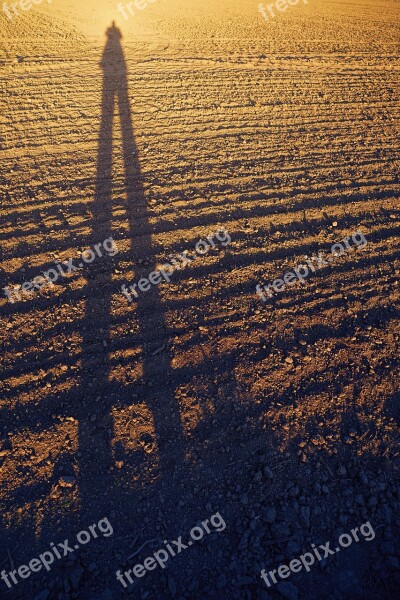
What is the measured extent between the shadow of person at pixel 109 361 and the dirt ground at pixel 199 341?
Answer: 19mm

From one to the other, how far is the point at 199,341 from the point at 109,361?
1.01 m

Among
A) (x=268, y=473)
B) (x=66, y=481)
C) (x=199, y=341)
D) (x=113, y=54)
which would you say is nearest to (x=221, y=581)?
(x=268, y=473)

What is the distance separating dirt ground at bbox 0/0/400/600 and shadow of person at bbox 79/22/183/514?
19 mm

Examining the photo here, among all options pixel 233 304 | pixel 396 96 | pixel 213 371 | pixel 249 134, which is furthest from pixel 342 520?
pixel 396 96

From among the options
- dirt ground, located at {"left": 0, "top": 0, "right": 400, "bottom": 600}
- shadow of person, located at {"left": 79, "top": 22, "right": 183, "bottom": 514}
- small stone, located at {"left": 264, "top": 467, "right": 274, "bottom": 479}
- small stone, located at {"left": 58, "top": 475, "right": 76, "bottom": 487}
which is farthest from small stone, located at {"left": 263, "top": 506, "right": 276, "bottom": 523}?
small stone, located at {"left": 58, "top": 475, "right": 76, "bottom": 487}

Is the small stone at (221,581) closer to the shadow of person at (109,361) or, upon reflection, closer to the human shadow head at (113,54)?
→ the shadow of person at (109,361)

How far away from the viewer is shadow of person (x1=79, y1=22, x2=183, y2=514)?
3084 mm

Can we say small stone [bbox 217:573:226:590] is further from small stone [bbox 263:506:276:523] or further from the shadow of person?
the shadow of person

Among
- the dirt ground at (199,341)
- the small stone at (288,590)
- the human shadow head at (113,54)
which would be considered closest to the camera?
the small stone at (288,590)

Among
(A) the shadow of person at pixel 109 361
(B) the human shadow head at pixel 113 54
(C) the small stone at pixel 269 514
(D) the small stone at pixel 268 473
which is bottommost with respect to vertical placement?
(C) the small stone at pixel 269 514

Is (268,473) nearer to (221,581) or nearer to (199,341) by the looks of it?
(221,581)

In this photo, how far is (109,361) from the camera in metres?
3.69

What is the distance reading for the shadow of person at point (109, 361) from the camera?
308 cm

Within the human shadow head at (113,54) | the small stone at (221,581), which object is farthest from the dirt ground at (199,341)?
the human shadow head at (113,54)
